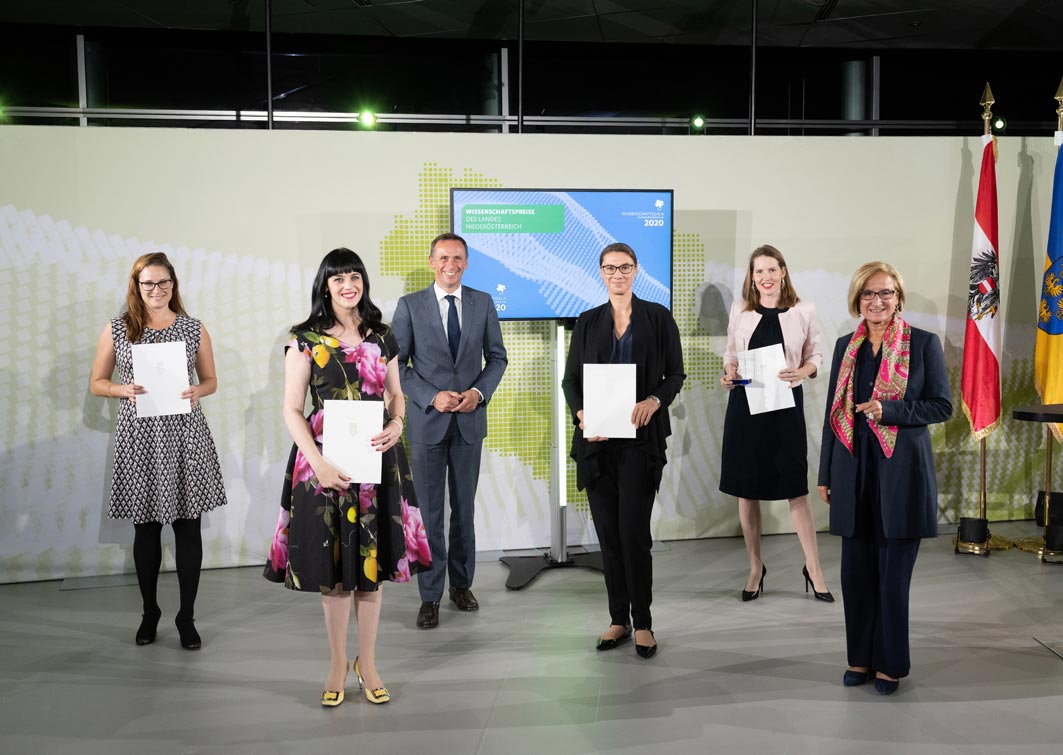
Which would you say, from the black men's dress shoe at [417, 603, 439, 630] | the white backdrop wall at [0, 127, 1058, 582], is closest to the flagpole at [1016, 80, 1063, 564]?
the white backdrop wall at [0, 127, 1058, 582]

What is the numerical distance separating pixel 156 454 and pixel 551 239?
239 cm

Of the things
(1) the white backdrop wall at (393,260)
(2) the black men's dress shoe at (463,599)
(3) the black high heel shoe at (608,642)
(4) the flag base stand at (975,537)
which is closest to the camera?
(3) the black high heel shoe at (608,642)

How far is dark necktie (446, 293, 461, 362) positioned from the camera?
4.37m

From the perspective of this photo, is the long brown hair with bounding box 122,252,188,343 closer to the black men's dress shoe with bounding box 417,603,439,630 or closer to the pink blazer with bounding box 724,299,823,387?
the black men's dress shoe with bounding box 417,603,439,630

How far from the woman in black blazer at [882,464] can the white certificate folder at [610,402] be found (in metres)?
0.78

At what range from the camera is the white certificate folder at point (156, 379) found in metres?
3.78

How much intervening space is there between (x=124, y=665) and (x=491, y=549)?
2.33m

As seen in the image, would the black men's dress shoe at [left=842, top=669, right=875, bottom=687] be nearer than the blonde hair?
No

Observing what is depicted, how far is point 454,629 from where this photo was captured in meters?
4.12

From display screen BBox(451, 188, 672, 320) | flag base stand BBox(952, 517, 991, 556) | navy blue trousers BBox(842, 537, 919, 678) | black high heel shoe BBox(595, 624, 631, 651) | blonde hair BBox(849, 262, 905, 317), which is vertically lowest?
black high heel shoe BBox(595, 624, 631, 651)

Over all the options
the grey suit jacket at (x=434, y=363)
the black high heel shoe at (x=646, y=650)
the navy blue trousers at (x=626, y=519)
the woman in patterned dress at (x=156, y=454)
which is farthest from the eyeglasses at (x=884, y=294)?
the woman in patterned dress at (x=156, y=454)

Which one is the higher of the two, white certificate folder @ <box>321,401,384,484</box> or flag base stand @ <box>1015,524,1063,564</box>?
white certificate folder @ <box>321,401,384,484</box>

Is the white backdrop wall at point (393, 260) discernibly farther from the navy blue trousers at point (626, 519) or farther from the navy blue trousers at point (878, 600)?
the navy blue trousers at point (878, 600)

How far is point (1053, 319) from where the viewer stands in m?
5.50
